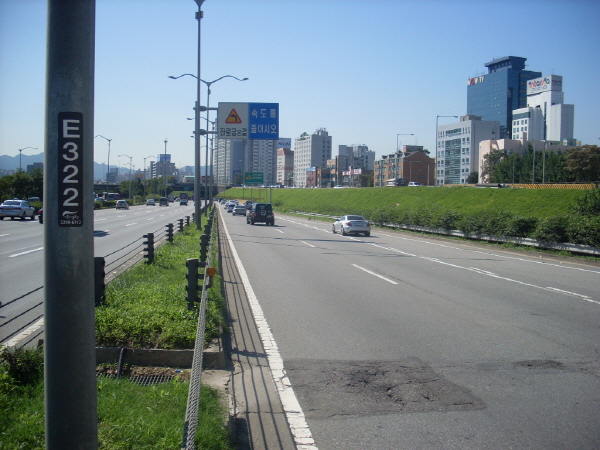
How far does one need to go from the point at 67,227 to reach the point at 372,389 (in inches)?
Answer: 173

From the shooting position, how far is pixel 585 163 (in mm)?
76312

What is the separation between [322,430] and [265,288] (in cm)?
827

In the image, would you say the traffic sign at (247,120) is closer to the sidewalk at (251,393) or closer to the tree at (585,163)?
the sidewalk at (251,393)

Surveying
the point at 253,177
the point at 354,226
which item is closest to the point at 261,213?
the point at 354,226

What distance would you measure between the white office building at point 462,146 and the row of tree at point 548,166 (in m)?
20.2

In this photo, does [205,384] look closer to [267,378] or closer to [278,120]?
[267,378]

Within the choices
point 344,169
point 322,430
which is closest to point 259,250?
point 322,430

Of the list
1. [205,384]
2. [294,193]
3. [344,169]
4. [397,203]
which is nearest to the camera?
[205,384]

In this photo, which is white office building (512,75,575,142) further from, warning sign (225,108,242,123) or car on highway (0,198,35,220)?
warning sign (225,108,242,123)

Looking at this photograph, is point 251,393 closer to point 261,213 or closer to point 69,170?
point 69,170

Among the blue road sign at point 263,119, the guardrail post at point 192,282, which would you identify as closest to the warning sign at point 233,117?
the blue road sign at point 263,119

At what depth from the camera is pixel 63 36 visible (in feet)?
9.27

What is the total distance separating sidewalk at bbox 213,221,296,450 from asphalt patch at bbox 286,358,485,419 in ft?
1.13

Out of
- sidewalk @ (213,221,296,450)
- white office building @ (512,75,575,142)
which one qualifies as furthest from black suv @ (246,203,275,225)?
white office building @ (512,75,575,142)
